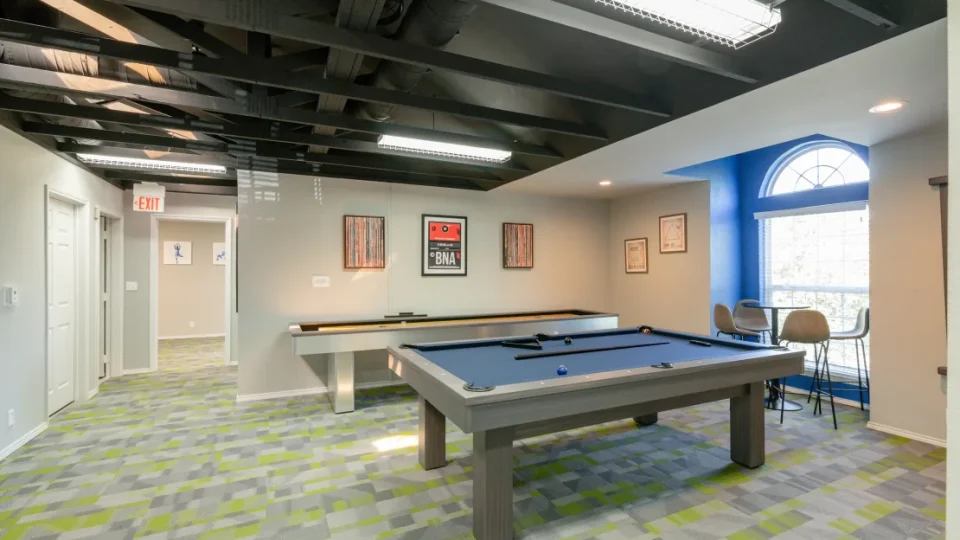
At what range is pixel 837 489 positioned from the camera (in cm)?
257

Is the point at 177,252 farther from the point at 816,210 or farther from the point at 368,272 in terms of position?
the point at 816,210

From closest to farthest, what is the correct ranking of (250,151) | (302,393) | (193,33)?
1. (193,33)
2. (250,151)
3. (302,393)

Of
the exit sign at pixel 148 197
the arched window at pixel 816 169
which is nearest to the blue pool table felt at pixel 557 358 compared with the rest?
the arched window at pixel 816 169

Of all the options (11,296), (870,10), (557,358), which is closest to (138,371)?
(11,296)

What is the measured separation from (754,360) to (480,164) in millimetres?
2819

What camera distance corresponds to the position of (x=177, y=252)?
8.51 m

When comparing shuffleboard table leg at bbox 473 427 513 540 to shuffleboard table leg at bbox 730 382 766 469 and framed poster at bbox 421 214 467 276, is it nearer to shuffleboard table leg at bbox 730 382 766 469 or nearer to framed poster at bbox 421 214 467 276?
shuffleboard table leg at bbox 730 382 766 469

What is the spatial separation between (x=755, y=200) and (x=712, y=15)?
12.9 feet

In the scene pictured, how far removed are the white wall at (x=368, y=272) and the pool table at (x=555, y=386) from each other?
216 cm

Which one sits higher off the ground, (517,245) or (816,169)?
(816,169)

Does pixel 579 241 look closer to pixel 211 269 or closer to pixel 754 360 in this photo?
pixel 754 360

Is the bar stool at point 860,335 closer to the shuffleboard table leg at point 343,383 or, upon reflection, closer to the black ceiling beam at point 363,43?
the black ceiling beam at point 363,43

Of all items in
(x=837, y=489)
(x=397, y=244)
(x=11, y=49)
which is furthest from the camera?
(x=397, y=244)

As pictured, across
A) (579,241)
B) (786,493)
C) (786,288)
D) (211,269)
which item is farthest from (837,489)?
(211,269)
